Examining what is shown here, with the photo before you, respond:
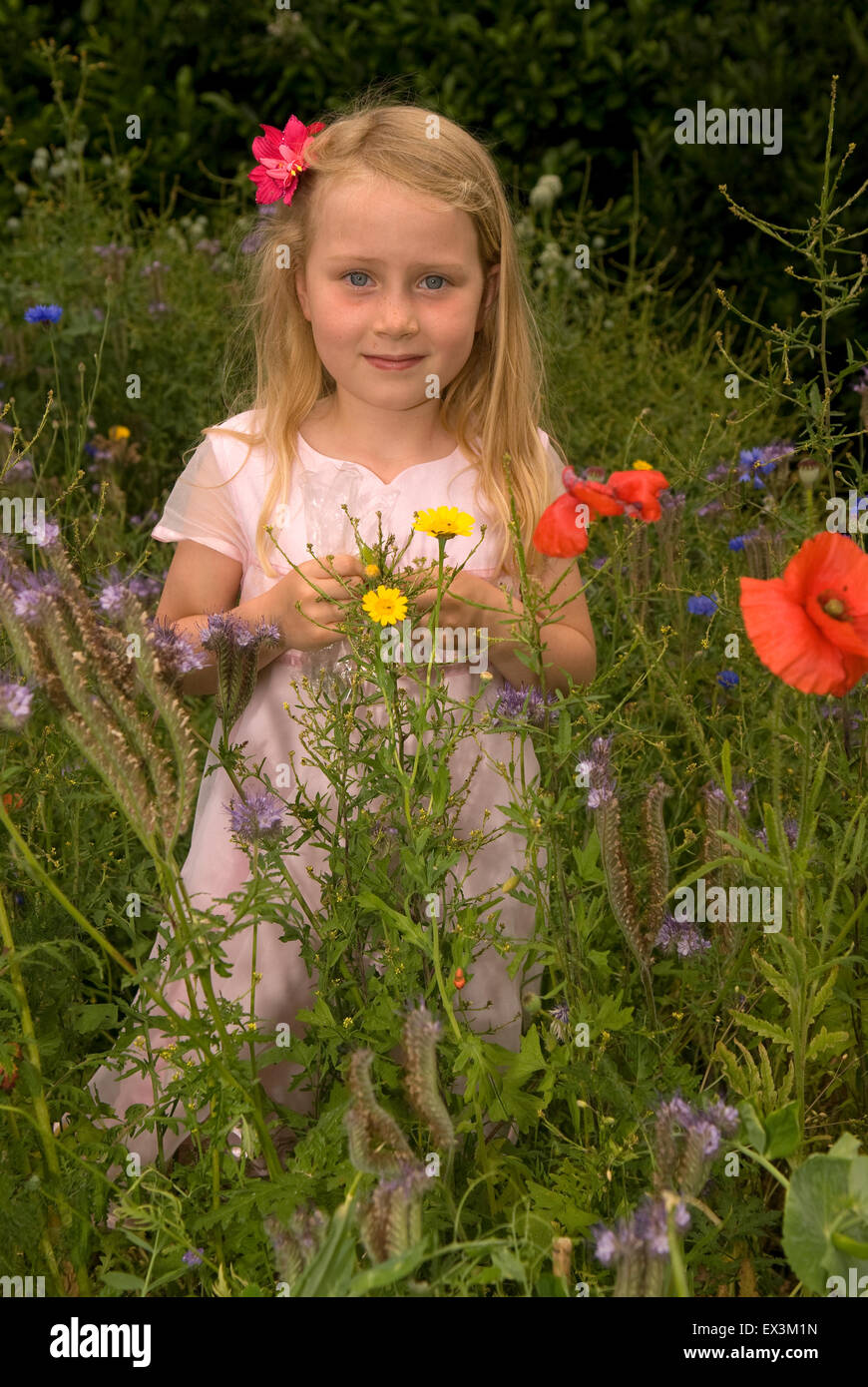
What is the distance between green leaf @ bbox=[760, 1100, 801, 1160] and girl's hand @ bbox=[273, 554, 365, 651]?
0.72 m

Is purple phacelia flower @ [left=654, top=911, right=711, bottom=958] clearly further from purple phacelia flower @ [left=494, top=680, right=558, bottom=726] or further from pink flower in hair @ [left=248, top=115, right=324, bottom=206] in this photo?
pink flower in hair @ [left=248, top=115, right=324, bottom=206]

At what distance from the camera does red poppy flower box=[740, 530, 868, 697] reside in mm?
1418

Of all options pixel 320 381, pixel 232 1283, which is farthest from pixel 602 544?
pixel 232 1283

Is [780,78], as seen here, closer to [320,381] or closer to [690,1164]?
[320,381]

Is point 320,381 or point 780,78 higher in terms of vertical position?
point 780,78

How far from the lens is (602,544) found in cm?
346

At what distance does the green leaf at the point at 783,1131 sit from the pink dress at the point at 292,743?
65cm

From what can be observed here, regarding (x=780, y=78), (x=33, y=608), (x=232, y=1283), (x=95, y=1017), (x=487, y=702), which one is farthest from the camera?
(x=780, y=78)

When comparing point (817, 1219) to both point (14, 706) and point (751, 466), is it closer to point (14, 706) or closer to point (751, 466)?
point (14, 706)

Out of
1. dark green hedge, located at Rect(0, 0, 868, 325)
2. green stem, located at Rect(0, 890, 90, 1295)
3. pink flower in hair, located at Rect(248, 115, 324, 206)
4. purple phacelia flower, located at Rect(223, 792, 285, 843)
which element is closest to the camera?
green stem, located at Rect(0, 890, 90, 1295)

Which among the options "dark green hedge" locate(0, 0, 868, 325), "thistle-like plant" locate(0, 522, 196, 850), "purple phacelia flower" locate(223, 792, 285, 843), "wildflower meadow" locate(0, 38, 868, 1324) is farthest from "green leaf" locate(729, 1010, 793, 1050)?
"dark green hedge" locate(0, 0, 868, 325)

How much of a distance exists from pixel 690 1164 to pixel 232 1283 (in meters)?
0.58

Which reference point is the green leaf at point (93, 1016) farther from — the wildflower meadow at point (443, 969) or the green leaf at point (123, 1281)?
the green leaf at point (123, 1281)

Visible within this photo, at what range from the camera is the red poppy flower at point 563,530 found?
1.69 m
